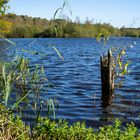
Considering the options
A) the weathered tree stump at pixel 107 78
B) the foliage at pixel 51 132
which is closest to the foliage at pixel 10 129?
the foliage at pixel 51 132

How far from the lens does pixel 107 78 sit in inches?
505

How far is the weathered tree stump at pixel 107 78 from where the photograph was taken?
12602 millimetres

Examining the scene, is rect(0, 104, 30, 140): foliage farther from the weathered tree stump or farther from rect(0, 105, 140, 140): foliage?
the weathered tree stump

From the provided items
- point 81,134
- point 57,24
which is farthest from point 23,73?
point 81,134

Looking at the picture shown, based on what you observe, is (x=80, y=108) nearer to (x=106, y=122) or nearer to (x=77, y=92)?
(x=106, y=122)

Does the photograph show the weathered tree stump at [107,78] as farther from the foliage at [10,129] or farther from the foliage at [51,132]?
the foliage at [10,129]

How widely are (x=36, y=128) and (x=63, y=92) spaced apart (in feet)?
28.1

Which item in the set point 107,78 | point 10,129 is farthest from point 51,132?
point 107,78

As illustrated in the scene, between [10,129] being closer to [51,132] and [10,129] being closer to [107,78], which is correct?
[51,132]

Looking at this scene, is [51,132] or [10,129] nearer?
[10,129]

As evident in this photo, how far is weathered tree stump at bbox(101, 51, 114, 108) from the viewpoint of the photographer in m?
12.6

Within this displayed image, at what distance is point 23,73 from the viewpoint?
7.87m

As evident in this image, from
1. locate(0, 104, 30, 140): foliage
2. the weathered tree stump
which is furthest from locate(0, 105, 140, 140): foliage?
the weathered tree stump

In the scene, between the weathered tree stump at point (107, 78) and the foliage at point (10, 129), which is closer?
the foliage at point (10, 129)
